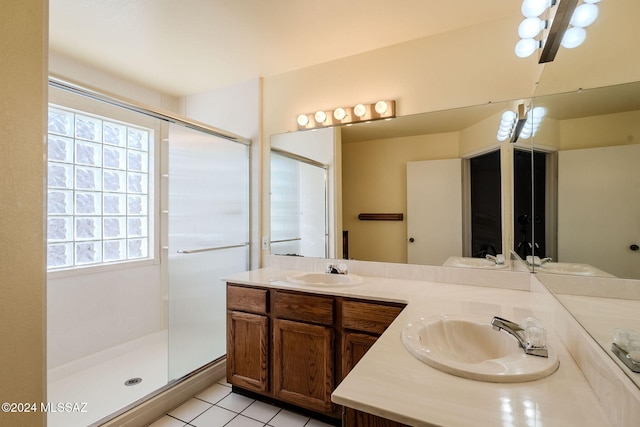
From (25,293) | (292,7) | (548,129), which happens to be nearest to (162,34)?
(292,7)

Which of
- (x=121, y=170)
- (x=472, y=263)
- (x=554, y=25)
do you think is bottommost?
(x=472, y=263)

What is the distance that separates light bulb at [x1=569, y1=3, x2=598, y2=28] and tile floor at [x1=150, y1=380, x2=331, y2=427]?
2.23m

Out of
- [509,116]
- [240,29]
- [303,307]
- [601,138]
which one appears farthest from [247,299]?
[509,116]

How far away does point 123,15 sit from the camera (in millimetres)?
1830

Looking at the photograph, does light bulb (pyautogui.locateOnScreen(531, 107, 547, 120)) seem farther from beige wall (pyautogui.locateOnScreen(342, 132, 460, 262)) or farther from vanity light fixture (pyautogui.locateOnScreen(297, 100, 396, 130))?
vanity light fixture (pyautogui.locateOnScreen(297, 100, 396, 130))

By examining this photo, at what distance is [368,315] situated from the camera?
1627 mm

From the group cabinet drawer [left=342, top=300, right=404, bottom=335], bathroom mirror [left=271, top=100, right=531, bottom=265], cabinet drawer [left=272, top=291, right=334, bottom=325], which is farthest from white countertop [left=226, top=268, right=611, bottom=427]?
bathroom mirror [left=271, top=100, right=531, bottom=265]

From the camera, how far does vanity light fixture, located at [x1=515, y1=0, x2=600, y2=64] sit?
3.12ft

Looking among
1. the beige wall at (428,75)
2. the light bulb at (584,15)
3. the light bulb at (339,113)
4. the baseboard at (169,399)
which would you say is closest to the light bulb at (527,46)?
the beige wall at (428,75)

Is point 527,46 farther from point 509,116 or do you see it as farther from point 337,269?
point 337,269

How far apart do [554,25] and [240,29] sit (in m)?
1.74

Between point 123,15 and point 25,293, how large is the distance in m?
1.75

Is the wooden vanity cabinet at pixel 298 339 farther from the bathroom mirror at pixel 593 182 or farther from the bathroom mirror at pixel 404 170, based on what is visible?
the bathroom mirror at pixel 593 182

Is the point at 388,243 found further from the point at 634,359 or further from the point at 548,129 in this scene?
the point at 634,359
